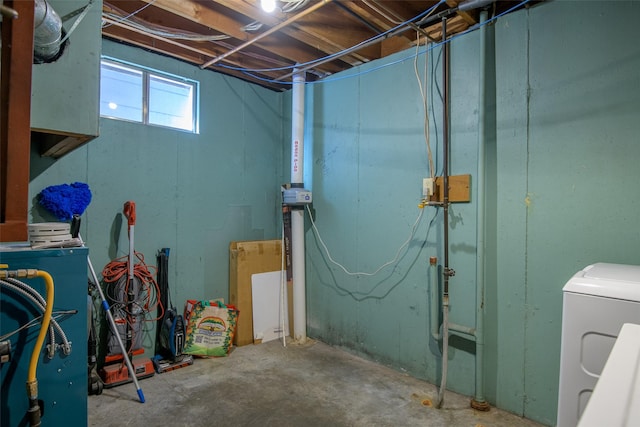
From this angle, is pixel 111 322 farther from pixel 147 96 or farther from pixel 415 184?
pixel 415 184

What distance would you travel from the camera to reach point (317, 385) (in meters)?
2.51

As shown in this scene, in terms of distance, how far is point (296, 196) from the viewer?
A: 3279 mm

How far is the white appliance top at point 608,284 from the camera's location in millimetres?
1284

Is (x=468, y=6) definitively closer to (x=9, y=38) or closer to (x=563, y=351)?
(x=563, y=351)

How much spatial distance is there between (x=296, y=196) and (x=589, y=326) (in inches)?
94.5

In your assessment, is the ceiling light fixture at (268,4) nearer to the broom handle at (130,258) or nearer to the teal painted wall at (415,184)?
the teal painted wall at (415,184)

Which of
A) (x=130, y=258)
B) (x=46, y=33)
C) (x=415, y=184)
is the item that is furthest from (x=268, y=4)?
(x=130, y=258)

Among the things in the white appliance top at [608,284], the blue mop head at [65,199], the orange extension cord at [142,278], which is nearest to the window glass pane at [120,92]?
the blue mop head at [65,199]

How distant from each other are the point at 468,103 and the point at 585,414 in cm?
219

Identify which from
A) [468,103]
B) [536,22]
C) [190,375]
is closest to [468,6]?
[536,22]

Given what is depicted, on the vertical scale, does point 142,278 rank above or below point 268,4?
below

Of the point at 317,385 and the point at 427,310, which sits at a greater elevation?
the point at 427,310

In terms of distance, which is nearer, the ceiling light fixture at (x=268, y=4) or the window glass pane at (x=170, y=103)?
the ceiling light fixture at (x=268, y=4)

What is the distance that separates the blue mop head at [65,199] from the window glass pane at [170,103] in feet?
2.95
